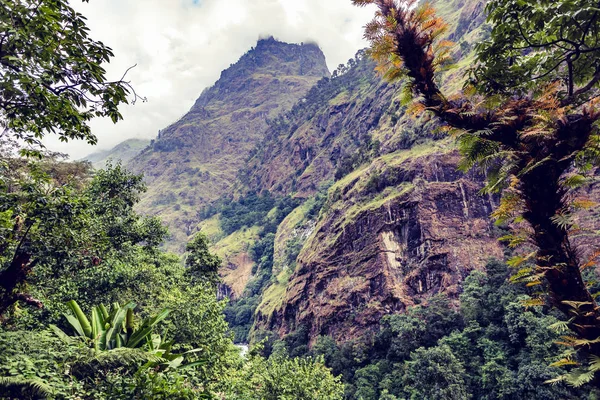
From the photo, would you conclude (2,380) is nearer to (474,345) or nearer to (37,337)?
(37,337)

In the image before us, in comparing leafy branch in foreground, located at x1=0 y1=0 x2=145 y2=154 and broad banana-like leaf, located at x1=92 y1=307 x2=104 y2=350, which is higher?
leafy branch in foreground, located at x1=0 y1=0 x2=145 y2=154

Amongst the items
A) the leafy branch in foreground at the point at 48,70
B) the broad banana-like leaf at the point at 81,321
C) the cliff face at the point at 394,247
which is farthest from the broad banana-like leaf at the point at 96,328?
the cliff face at the point at 394,247

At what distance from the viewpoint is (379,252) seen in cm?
5506

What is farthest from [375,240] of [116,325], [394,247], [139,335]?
[116,325]

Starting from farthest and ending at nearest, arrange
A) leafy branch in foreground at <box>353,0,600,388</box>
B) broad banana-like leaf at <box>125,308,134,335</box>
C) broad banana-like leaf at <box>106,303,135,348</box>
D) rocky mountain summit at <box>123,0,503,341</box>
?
1. rocky mountain summit at <box>123,0,503,341</box>
2. broad banana-like leaf at <box>125,308,134,335</box>
3. broad banana-like leaf at <box>106,303,135,348</box>
4. leafy branch in foreground at <box>353,0,600,388</box>

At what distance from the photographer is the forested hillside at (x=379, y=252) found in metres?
4.26

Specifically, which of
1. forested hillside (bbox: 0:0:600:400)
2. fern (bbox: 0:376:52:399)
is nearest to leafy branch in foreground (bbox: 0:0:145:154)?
forested hillside (bbox: 0:0:600:400)

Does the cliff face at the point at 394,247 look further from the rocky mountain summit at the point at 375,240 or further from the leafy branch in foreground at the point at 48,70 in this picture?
the leafy branch in foreground at the point at 48,70

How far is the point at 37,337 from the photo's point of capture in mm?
6758

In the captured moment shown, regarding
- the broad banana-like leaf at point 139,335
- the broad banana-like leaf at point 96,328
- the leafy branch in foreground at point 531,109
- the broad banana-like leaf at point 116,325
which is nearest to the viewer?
the leafy branch in foreground at point 531,109

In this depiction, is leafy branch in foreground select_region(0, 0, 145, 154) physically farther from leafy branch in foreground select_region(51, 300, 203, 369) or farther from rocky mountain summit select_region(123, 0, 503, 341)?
rocky mountain summit select_region(123, 0, 503, 341)

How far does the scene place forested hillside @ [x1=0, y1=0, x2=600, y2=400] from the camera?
4.26 metres

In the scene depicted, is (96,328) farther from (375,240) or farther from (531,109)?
(375,240)

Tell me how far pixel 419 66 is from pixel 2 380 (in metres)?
8.11
